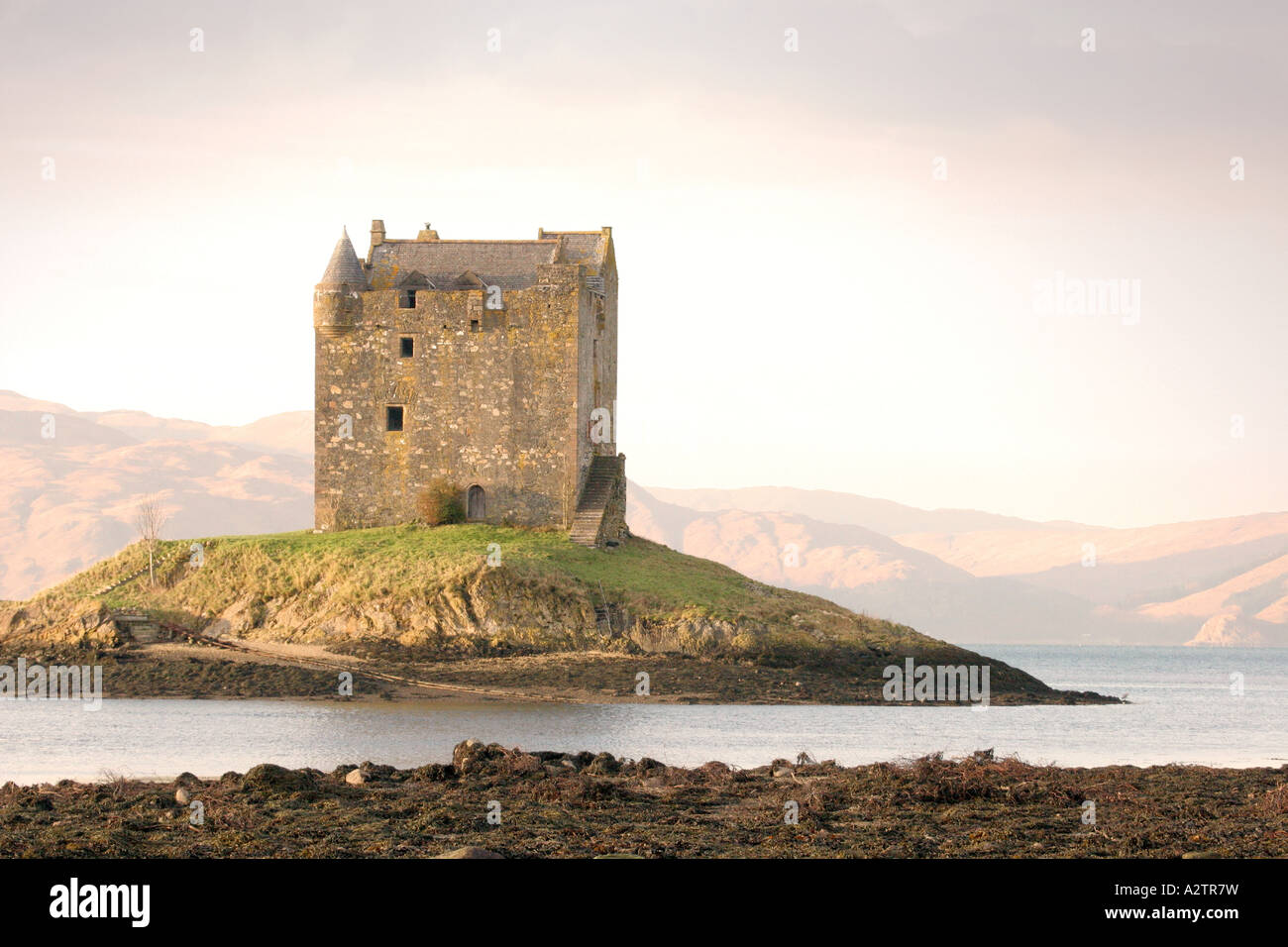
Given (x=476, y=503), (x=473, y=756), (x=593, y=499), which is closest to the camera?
(x=473, y=756)

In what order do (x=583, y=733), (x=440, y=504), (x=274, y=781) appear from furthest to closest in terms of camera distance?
(x=440, y=504) → (x=583, y=733) → (x=274, y=781)

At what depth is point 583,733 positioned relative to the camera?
34.1 meters

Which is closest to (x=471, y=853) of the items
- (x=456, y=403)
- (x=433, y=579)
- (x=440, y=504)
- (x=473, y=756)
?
(x=473, y=756)

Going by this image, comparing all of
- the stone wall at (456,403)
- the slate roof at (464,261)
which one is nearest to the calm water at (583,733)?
the stone wall at (456,403)

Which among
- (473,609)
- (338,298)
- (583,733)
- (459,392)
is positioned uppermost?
(338,298)

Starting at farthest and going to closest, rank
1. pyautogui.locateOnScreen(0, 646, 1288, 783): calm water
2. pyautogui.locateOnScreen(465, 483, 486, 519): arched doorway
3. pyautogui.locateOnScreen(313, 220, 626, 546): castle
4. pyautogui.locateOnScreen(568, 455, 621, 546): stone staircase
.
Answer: pyautogui.locateOnScreen(465, 483, 486, 519): arched doorway < pyautogui.locateOnScreen(313, 220, 626, 546): castle < pyautogui.locateOnScreen(568, 455, 621, 546): stone staircase < pyautogui.locateOnScreen(0, 646, 1288, 783): calm water

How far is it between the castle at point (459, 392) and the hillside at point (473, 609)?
3.30 meters

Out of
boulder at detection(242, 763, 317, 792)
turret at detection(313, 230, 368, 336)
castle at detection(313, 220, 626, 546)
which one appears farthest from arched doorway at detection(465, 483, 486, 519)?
boulder at detection(242, 763, 317, 792)

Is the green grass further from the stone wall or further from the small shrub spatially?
the stone wall

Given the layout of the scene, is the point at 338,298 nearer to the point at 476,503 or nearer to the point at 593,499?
the point at 476,503

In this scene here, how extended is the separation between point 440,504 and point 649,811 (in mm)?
35273

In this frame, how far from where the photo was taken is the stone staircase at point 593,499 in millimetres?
53656

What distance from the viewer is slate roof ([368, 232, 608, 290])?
5662cm
